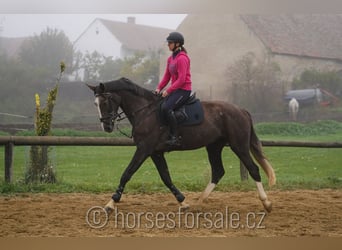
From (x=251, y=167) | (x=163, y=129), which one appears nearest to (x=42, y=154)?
(x=163, y=129)

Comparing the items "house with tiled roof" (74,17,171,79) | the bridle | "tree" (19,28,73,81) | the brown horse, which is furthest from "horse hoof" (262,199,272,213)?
"tree" (19,28,73,81)

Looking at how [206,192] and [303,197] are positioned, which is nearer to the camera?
[206,192]

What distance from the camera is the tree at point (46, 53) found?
597 cm

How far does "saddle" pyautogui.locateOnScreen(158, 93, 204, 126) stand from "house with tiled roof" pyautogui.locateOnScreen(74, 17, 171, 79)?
1167 millimetres

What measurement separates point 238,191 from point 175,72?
5.82ft

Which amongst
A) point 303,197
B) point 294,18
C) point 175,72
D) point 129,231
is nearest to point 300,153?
point 303,197

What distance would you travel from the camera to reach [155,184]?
612 cm

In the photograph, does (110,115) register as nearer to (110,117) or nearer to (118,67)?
(110,117)

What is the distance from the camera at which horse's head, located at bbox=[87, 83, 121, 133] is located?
4.79m

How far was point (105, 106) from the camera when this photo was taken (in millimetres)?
4816

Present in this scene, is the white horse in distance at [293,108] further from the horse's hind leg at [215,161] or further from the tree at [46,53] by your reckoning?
the tree at [46,53]

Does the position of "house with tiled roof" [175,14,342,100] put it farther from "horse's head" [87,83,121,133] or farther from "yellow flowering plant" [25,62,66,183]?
"yellow flowering plant" [25,62,66,183]

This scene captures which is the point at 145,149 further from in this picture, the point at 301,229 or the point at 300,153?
the point at 300,153

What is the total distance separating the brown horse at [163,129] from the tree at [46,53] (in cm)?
130
